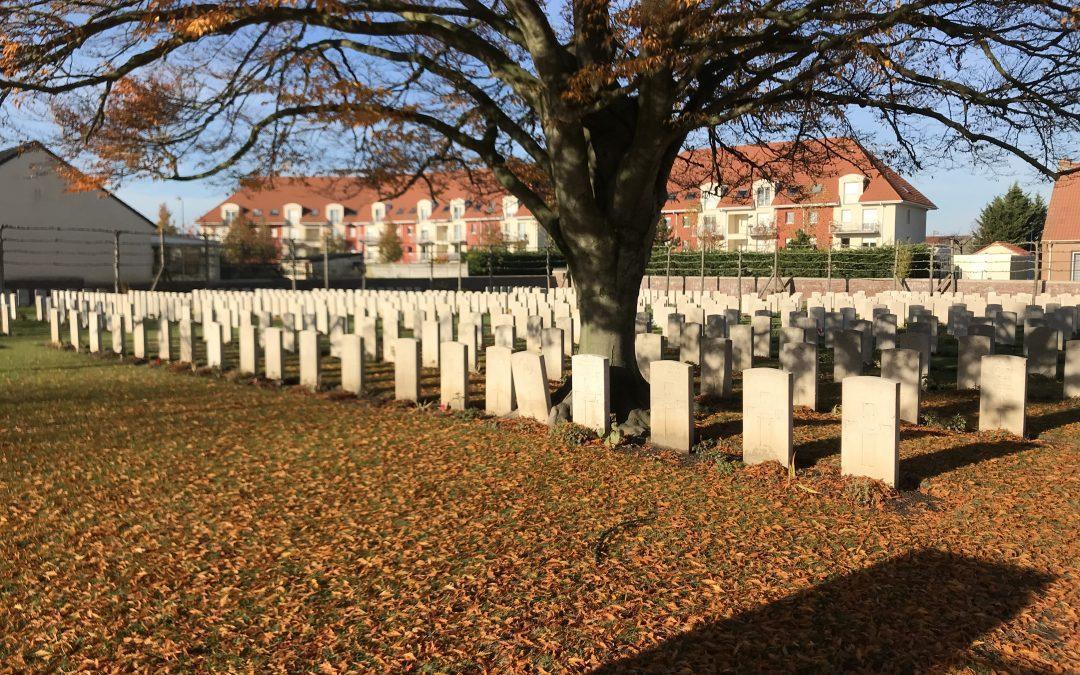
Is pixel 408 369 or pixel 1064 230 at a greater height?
pixel 1064 230

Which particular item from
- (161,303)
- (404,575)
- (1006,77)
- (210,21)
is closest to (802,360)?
(1006,77)

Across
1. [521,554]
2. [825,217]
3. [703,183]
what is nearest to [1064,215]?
[825,217]

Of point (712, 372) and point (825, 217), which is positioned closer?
point (712, 372)

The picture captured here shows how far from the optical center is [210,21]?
6473 millimetres

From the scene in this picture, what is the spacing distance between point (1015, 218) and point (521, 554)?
53.9 m

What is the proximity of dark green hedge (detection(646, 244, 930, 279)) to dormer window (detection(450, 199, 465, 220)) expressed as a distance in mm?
29759

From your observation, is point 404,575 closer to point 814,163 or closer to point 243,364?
point 243,364

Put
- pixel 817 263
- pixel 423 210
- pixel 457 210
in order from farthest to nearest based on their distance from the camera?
pixel 423 210 → pixel 457 210 → pixel 817 263

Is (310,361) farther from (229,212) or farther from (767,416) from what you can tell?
(229,212)

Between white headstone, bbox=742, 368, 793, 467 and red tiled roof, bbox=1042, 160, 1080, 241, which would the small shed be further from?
white headstone, bbox=742, 368, 793, 467

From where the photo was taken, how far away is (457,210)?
67.2 m

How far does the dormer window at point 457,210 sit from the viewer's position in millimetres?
65250

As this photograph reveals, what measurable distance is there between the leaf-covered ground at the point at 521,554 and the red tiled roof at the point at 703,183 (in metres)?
4.75

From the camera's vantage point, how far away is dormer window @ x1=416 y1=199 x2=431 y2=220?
71.4 meters
